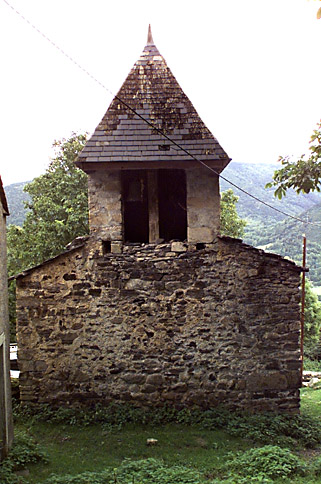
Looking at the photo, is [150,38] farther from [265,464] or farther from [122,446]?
[265,464]

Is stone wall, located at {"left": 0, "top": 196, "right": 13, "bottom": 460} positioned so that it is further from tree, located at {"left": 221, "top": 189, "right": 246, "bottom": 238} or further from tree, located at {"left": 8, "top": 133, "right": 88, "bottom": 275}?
tree, located at {"left": 221, "top": 189, "right": 246, "bottom": 238}

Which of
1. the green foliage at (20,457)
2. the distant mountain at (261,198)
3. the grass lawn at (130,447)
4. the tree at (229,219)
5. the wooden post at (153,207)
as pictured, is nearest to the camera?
the green foliage at (20,457)

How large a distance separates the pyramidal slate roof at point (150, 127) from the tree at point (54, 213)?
800 centimetres

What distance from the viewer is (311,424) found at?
351 inches

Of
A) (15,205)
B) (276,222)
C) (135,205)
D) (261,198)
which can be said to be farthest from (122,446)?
(261,198)

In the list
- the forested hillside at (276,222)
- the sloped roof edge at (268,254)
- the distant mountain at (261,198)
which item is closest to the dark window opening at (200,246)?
the sloped roof edge at (268,254)

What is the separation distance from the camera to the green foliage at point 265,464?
6410 mm

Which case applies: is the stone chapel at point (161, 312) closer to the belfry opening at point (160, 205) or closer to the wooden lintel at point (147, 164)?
the wooden lintel at point (147, 164)

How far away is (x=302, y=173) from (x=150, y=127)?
3462mm

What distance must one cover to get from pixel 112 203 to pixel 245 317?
3.39 metres

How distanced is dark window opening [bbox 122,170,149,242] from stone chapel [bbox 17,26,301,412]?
99 centimetres

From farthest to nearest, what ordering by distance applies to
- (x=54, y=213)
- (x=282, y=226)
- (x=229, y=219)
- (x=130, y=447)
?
(x=282, y=226)
(x=229, y=219)
(x=54, y=213)
(x=130, y=447)

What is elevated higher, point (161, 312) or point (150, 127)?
point (150, 127)

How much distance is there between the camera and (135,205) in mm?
10656
